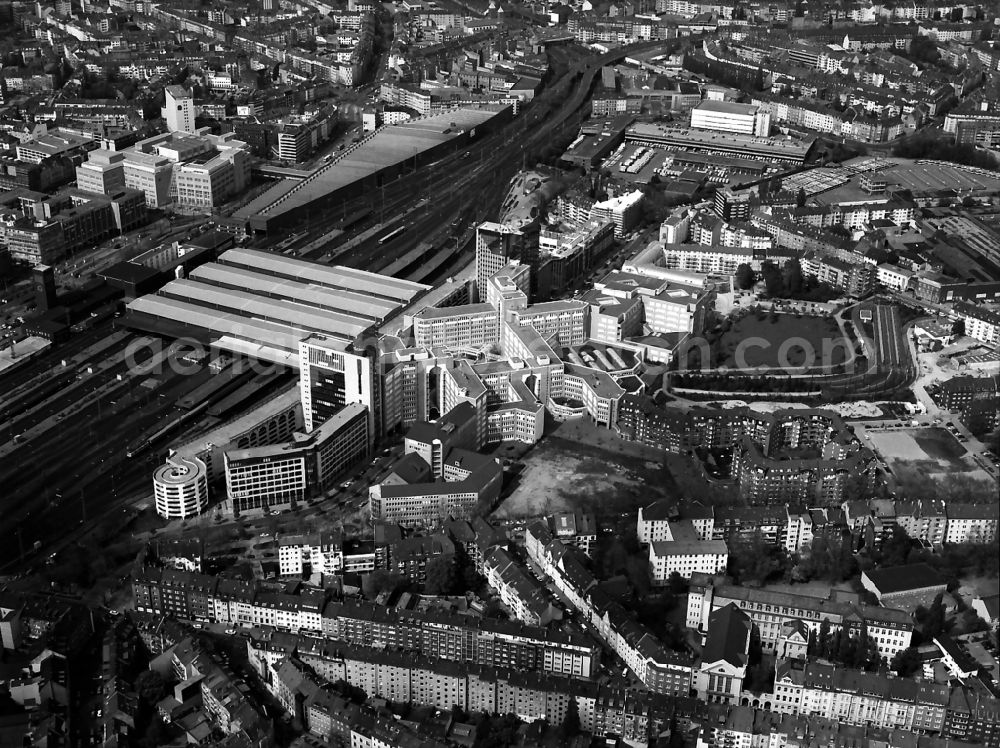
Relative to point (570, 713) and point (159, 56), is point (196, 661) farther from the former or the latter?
point (159, 56)

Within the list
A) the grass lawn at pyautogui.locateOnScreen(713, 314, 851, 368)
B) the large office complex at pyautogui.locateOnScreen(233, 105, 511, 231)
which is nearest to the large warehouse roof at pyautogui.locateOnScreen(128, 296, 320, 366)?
the large office complex at pyautogui.locateOnScreen(233, 105, 511, 231)

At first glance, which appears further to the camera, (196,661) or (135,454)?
(135,454)

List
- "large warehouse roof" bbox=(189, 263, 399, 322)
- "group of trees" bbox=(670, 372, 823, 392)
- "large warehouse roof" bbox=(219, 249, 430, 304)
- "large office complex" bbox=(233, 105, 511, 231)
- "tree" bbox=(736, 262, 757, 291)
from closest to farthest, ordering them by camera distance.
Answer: "group of trees" bbox=(670, 372, 823, 392)
"large warehouse roof" bbox=(189, 263, 399, 322)
"large warehouse roof" bbox=(219, 249, 430, 304)
"tree" bbox=(736, 262, 757, 291)
"large office complex" bbox=(233, 105, 511, 231)

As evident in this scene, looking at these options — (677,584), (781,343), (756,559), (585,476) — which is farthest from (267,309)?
(756,559)

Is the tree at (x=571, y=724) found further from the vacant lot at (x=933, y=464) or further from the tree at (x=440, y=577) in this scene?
the vacant lot at (x=933, y=464)

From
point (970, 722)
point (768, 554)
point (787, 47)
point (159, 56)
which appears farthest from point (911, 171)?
point (159, 56)

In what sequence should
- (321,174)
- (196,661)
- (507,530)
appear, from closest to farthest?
1. (196,661)
2. (507,530)
3. (321,174)

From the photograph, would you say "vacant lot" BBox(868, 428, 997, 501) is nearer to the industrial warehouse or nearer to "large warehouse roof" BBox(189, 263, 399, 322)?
the industrial warehouse
